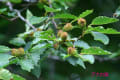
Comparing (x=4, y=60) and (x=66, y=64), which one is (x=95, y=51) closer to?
(x=4, y=60)

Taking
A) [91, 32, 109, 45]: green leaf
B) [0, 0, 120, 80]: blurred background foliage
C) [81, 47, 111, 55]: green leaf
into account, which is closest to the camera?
[81, 47, 111, 55]: green leaf

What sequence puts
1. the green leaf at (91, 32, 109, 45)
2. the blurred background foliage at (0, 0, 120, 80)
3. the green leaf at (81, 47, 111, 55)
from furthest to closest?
the blurred background foliage at (0, 0, 120, 80) → the green leaf at (91, 32, 109, 45) → the green leaf at (81, 47, 111, 55)

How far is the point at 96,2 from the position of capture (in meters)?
2.14

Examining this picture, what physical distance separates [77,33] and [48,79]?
121 centimetres

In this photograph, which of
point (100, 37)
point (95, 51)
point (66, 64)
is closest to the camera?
point (95, 51)

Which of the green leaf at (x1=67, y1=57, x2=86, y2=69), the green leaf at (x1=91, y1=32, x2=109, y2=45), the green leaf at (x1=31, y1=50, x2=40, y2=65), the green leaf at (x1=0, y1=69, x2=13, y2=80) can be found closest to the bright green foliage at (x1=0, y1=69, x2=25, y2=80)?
the green leaf at (x1=0, y1=69, x2=13, y2=80)

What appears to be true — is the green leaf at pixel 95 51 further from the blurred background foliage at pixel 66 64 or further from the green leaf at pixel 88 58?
the blurred background foliage at pixel 66 64

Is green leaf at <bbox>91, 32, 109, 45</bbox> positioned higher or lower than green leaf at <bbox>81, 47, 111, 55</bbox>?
higher

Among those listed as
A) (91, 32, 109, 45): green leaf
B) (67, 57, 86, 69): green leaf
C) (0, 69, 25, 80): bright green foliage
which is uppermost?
(91, 32, 109, 45): green leaf

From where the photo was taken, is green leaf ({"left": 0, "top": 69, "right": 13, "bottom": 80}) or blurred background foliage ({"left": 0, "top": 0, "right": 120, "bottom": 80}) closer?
green leaf ({"left": 0, "top": 69, "right": 13, "bottom": 80})

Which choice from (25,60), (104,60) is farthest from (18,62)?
(104,60)

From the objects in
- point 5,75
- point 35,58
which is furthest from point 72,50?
point 5,75

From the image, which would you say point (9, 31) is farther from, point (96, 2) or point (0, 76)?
point (0, 76)

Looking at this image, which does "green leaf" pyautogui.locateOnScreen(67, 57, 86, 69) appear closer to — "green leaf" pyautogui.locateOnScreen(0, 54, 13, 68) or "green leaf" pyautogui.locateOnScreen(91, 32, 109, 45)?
"green leaf" pyautogui.locateOnScreen(91, 32, 109, 45)
